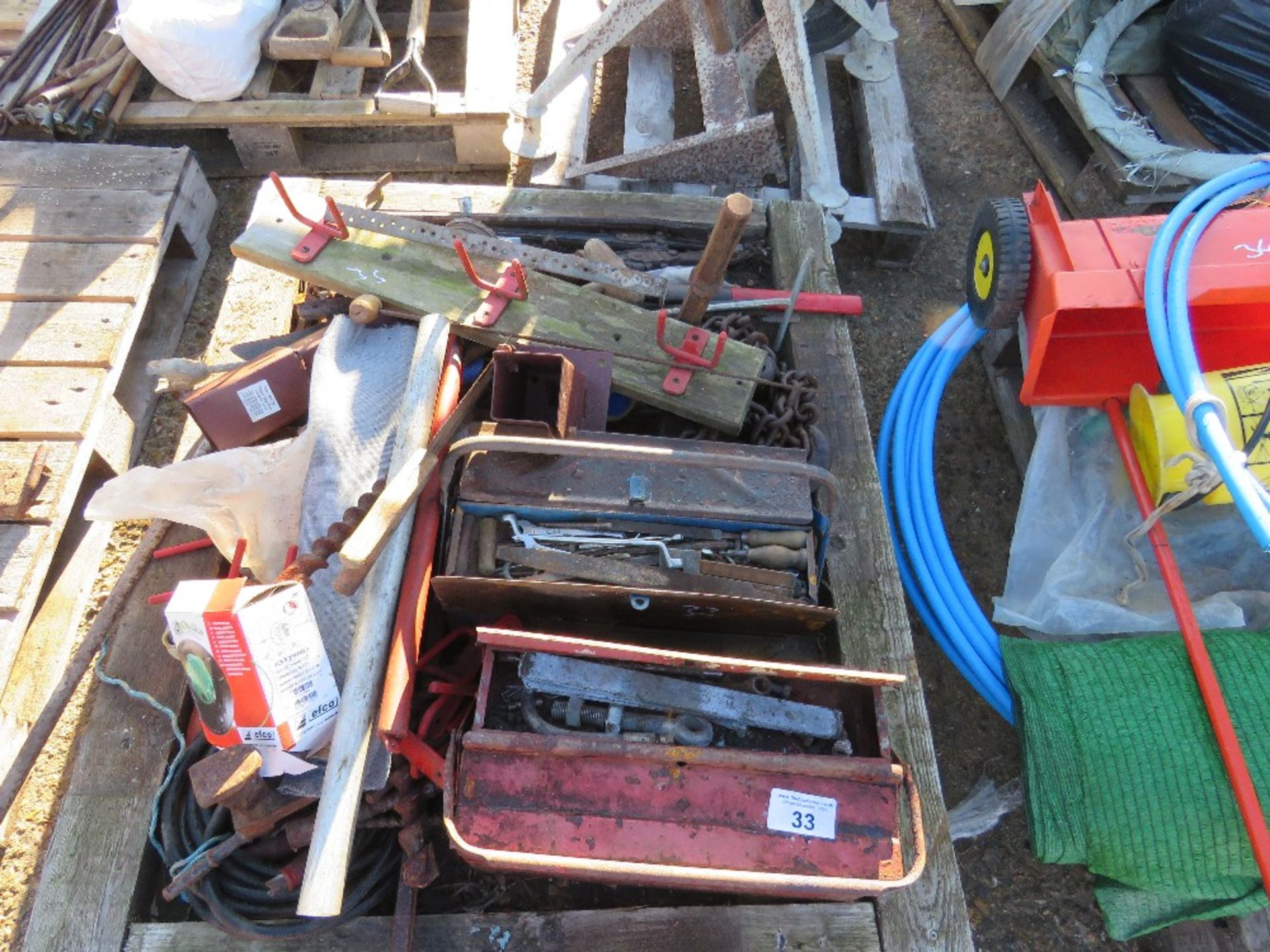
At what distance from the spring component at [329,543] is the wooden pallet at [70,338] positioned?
100 centimetres

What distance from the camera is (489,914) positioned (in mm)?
1758

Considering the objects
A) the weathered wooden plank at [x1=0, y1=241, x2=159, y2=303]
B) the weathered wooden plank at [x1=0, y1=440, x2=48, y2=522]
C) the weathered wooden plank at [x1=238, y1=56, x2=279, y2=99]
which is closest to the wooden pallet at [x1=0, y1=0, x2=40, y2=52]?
the weathered wooden plank at [x1=238, y1=56, x2=279, y2=99]

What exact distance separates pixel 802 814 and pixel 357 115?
316 cm

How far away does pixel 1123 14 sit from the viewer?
11.4ft

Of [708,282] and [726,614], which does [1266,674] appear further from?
[708,282]

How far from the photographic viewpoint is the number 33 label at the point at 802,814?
158 cm

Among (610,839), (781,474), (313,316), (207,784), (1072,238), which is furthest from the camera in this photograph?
(313,316)

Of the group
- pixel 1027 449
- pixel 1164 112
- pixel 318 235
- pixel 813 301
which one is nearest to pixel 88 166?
pixel 318 235

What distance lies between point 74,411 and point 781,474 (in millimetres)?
2163

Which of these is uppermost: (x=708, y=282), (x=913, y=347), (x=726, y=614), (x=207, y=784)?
(x=708, y=282)

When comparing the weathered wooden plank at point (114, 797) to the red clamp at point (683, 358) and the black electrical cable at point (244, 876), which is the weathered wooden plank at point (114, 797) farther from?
the red clamp at point (683, 358)

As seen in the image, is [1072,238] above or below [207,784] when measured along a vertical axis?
above

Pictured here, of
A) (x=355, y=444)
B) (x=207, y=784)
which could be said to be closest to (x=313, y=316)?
(x=355, y=444)

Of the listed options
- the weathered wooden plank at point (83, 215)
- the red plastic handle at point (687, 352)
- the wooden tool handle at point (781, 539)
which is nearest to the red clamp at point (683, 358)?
the red plastic handle at point (687, 352)
